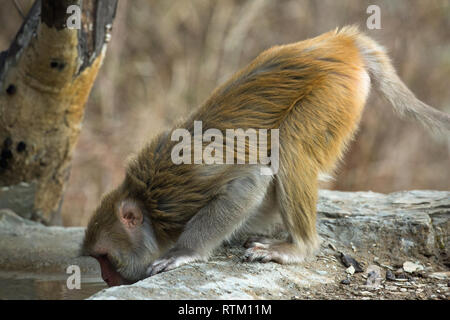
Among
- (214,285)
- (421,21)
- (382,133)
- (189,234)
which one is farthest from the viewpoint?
(421,21)

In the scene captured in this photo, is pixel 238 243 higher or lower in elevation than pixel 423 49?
lower

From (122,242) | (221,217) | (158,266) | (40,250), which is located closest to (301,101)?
(221,217)

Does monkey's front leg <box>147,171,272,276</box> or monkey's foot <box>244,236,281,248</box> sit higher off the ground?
monkey's front leg <box>147,171,272,276</box>

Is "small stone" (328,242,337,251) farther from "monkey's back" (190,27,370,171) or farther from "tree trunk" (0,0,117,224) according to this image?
"tree trunk" (0,0,117,224)

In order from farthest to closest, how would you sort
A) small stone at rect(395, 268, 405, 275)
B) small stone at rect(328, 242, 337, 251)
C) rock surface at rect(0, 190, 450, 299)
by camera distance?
small stone at rect(328, 242, 337, 251), small stone at rect(395, 268, 405, 275), rock surface at rect(0, 190, 450, 299)

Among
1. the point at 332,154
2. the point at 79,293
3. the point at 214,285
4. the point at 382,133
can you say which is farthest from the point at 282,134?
the point at 382,133

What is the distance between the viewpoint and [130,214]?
4980 millimetres

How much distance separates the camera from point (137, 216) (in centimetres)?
500

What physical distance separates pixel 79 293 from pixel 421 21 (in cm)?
868

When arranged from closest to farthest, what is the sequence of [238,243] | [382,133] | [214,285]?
[214,285] → [238,243] → [382,133]

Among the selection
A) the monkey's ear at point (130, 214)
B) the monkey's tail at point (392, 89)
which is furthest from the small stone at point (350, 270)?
the monkey's ear at point (130, 214)

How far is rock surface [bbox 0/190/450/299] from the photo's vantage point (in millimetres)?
4133

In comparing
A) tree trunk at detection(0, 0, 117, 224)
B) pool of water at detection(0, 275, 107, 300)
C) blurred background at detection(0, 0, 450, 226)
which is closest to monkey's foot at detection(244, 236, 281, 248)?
pool of water at detection(0, 275, 107, 300)
